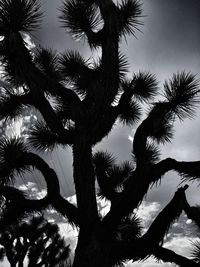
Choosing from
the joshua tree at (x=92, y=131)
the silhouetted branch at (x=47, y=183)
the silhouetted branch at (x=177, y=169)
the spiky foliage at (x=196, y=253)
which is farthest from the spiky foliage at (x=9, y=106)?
the spiky foliage at (x=196, y=253)

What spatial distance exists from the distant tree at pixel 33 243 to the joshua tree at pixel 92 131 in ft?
11.4

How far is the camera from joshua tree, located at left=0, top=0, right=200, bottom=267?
329 centimetres

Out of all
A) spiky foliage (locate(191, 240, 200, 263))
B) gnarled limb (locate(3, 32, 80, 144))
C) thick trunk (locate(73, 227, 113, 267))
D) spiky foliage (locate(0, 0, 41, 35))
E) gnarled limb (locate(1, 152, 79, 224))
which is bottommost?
thick trunk (locate(73, 227, 113, 267))

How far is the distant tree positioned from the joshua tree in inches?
137

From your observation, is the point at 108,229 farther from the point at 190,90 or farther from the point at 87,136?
the point at 190,90

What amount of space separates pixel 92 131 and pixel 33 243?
18.3 feet

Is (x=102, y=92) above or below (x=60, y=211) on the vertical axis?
above

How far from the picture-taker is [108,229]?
3.40 metres

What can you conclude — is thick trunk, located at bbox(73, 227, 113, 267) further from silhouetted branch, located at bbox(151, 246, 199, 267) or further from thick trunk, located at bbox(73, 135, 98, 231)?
silhouetted branch, located at bbox(151, 246, 199, 267)

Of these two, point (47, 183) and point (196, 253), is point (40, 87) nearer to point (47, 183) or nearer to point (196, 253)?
point (47, 183)

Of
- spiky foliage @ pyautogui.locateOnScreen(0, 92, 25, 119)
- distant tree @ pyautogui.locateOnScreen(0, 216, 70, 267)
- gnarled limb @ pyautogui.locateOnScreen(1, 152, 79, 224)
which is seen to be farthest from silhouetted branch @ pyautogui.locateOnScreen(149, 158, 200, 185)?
distant tree @ pyautogui.locateOnScreen(0, 216, 70, 267)

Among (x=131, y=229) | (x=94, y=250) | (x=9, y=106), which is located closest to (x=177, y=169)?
(x=94, y=250)

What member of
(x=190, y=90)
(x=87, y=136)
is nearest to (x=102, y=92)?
(x=87, y=136)

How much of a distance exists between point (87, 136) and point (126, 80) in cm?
240
